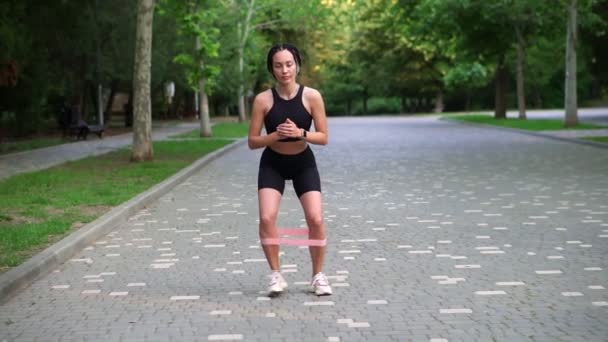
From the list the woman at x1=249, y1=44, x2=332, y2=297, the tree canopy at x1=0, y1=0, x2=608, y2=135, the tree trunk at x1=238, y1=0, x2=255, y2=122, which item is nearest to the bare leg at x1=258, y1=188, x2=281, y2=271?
the woman at x1=249, y1=44, x2=332, y2=297

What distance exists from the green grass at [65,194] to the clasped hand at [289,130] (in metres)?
2.86

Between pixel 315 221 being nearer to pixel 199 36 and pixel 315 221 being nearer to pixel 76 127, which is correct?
pixel 199 36

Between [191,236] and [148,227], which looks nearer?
[191,236]

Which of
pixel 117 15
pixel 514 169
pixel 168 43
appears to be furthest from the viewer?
pixel 168 43

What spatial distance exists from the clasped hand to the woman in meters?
0.06

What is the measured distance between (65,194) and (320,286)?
7410 mm

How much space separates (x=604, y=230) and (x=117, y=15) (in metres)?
25.3

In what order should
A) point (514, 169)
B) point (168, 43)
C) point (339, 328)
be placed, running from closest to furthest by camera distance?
1. point (339, 328)
2. point (514, 169)
3. point (168, 43)

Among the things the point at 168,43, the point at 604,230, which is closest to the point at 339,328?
the point at 604,230

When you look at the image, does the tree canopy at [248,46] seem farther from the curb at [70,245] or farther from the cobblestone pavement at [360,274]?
the cobblestone pavement at [360,274]

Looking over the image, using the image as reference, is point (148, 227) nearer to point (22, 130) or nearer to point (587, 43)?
point (22, 130)

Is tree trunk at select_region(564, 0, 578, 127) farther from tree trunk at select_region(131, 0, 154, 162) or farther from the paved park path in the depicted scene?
tree trunk at select_region(131, 0, 154, 162)

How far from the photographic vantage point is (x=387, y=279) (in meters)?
6.90

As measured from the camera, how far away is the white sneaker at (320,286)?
626 cm
